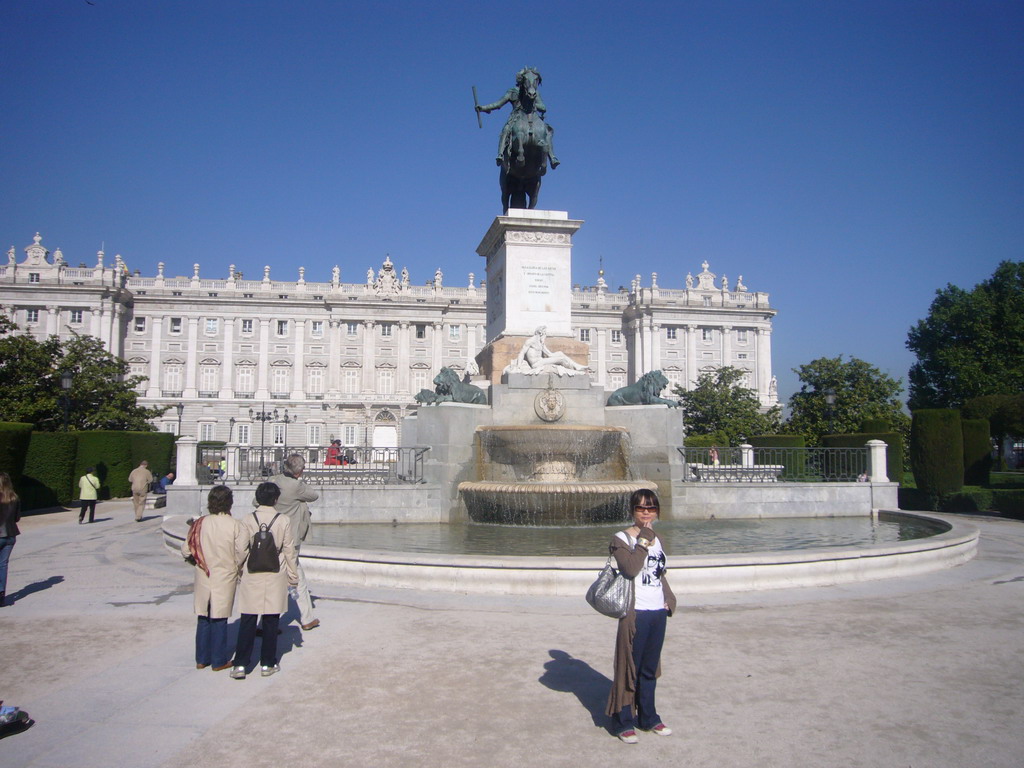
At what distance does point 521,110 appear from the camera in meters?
17.2

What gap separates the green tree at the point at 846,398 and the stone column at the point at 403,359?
5147 cm

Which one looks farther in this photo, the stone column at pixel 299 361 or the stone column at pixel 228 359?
the stone column at pixel 299 361

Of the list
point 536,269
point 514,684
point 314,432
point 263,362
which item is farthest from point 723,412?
point 263,362

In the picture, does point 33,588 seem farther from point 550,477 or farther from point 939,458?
point 939,458

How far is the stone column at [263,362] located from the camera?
86.4 metres

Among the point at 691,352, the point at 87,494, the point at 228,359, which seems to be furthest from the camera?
the point at 691,352

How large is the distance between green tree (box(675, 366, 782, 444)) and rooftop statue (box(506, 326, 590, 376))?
3917 centimetres

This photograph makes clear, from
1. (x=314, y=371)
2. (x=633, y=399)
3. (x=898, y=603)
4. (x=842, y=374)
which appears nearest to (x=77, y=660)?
(x=898, y=603)

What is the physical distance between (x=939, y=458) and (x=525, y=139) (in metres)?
14.5

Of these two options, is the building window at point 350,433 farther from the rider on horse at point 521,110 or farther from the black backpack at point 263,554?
the black backpack at point 263,554

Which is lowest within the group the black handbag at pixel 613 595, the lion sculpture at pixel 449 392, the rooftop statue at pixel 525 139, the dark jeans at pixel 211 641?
the dark jeans at pixel 211 641

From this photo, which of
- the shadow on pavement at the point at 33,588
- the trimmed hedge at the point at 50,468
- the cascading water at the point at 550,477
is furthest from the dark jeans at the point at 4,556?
the trimmed hedge at the point at 50,468

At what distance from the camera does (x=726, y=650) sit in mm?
6289

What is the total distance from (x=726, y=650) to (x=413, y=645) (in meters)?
2.56
